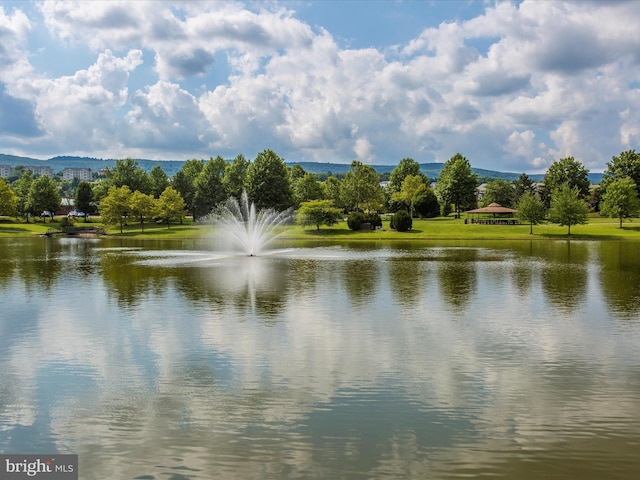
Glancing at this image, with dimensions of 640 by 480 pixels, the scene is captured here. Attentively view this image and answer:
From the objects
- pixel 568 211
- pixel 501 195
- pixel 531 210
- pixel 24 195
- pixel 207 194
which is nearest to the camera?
pixel 568 211

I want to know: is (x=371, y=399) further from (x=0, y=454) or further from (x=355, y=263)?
(x=355, y=263)

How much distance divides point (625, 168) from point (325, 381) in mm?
114622

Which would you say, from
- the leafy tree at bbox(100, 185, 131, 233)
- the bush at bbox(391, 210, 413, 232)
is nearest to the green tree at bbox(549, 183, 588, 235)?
the bush at bbox(391, 210, 413, 232)

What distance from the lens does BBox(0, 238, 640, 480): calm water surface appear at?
36.3ft

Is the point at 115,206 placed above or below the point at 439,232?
above

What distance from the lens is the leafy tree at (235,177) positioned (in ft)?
412

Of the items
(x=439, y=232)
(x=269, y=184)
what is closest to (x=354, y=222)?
(x=439, y=232)

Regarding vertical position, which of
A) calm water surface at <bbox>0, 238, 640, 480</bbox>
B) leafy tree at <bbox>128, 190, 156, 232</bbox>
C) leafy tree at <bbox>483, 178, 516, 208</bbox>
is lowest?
calm water surface at <bbox>0, 238, 640, 480</bbox>

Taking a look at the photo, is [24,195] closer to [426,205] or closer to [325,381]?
[426,205]

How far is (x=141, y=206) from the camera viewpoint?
4205 inches

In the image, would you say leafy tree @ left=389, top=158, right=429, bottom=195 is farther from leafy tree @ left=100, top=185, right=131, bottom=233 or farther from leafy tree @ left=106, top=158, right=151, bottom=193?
leafy tree @ left=100, top=185, right=131, bottom=233

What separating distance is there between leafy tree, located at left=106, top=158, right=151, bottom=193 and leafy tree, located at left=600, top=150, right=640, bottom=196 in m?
100

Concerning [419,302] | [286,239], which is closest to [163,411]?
[419,302]

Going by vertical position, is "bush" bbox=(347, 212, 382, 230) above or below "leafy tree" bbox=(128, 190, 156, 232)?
below
